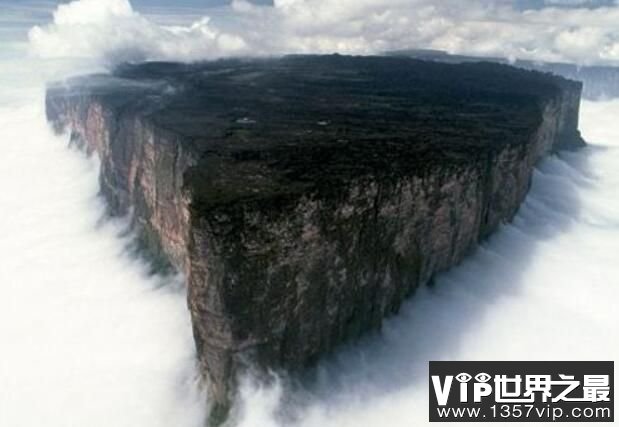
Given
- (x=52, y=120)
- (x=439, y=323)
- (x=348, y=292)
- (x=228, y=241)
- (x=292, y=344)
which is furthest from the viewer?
(x=52, y=120)

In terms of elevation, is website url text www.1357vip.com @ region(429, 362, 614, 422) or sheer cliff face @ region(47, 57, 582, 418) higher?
sheer cliff face @ region(47, 57, 582, 418)

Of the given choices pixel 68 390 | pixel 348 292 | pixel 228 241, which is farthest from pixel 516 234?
pixel 68 390

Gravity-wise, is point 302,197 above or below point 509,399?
above

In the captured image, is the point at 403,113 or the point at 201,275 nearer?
the point at 201,275

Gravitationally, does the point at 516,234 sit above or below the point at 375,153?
below

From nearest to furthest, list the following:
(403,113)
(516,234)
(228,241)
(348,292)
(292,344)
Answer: (228,241) → (292,344) → (348,292) → (516,234) → (403,113)

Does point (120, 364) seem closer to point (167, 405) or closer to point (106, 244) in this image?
point (167, 405)

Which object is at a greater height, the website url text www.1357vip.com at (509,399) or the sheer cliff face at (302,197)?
the sheer cliff face at (302,197)

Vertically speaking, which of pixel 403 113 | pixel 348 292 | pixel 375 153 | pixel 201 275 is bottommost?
pixel 348 292
